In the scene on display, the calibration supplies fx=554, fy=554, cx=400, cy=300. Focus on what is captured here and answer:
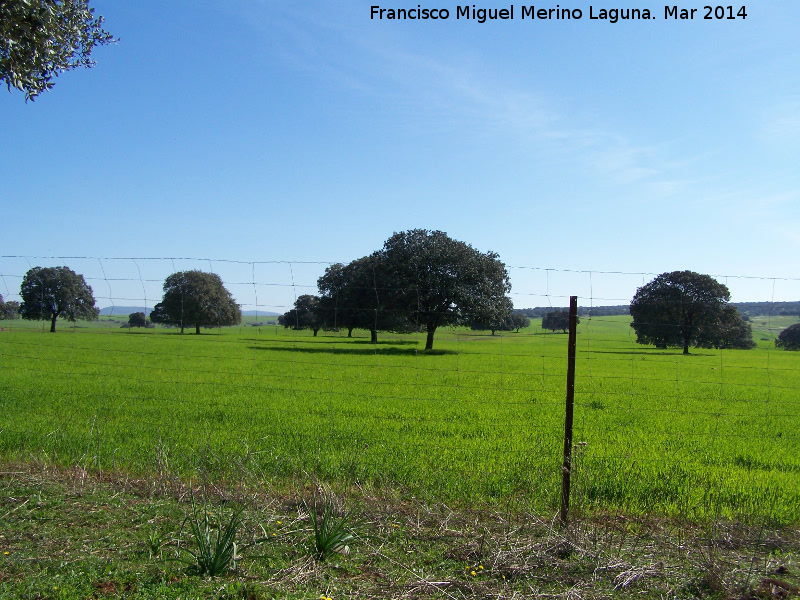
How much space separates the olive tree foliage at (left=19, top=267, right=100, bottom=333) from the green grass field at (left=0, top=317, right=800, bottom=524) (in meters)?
0.81

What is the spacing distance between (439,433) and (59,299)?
1217cm

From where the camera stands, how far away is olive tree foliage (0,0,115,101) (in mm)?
6750

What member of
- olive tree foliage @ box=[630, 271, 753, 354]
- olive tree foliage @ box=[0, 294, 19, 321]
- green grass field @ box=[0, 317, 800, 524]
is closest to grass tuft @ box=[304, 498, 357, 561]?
green grass field @ box=[0, 317, 800, 524]

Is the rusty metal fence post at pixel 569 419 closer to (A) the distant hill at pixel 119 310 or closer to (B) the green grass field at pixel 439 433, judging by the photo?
(B) the green grass field at pixel 439 433

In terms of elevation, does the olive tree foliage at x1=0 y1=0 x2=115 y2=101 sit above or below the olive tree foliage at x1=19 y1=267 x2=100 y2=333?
above

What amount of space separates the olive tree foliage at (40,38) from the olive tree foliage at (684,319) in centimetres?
983

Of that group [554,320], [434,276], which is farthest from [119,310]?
[434,276]

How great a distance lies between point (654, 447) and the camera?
1124 centimetres

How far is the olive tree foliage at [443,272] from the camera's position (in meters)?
32.0

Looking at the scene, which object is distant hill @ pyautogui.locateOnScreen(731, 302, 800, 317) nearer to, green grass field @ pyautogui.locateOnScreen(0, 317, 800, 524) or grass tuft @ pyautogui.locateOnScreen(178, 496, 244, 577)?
green grass field @ pyautogui.locateOnScreen(0, 317, 800, 524)

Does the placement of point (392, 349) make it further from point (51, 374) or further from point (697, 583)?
point (697, 583)

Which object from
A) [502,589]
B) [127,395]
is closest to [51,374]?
[127,395]

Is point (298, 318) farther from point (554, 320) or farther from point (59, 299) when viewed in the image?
point (59, 299)

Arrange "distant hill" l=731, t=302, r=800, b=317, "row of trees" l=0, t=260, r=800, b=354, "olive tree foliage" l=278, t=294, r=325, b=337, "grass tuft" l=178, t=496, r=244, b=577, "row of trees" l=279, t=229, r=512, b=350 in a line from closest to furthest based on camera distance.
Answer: "grass tuft" l=178, t=496, r=244, b=577
"distant hill" l=731, t=302, r=800, b=317
"row of trees" l=0, t=260, r=800, b=354
"olive tree foliage" l=278, t=294, r=325, b=337
"row of trees" l=279, t=229, r=512, b=350
